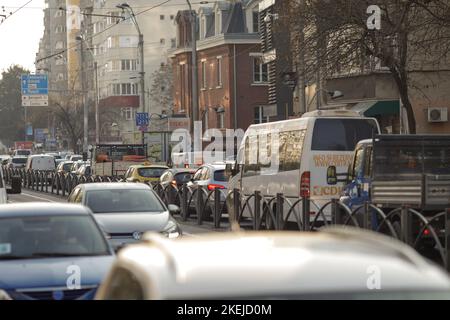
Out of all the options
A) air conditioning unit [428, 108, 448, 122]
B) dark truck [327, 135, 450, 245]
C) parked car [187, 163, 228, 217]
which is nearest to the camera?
dark truck [327, 135, 450, 245]

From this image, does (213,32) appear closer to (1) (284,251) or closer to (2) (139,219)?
(2) (139,219)

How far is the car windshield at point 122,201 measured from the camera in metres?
17.9

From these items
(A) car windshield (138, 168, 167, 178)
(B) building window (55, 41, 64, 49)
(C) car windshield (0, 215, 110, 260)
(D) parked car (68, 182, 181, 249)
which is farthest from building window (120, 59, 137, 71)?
(C) car windshield (0, 215, 110, 260)

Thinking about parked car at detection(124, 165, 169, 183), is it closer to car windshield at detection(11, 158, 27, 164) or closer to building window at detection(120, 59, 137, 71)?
car windshield at detection(11, 158, 27, 164)

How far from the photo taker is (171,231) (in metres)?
16.7

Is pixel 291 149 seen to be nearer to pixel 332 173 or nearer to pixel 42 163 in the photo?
pixel 332 173

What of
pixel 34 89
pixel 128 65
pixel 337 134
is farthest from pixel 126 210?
pixel 128 65

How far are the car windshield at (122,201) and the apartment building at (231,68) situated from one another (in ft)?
157

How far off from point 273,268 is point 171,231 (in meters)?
12.0

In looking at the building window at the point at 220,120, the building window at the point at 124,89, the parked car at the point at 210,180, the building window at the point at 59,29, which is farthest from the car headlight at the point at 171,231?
the building window at the point at 59,29

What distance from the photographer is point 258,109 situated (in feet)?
221

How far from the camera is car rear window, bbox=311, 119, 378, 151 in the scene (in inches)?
896

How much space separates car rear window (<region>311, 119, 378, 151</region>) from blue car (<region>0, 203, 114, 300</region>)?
11.4 m
